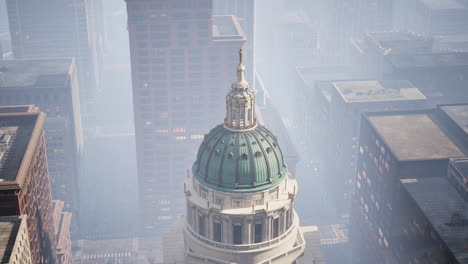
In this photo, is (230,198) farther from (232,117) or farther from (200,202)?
(232,117)

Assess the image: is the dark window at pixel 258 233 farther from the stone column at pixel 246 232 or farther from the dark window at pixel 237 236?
the dark window at pixel 237 236

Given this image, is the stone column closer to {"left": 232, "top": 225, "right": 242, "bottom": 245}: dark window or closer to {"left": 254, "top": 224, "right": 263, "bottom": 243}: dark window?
{"left": 232, "top": 225, "right": 242, "bottom": 245}: dark window

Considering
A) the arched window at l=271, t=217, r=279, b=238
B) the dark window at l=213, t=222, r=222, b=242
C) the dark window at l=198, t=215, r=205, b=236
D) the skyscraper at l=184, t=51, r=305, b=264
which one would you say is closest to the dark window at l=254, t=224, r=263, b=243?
the skyscraper at l=184, t=51, r=305, b=264

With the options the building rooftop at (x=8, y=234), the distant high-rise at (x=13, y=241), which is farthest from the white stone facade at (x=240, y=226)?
the building rooftop at (x=8, y=234)

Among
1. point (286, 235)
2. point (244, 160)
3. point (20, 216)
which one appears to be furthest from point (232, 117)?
point (20, 216)

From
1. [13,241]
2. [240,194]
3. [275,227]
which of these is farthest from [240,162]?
[13,241]
